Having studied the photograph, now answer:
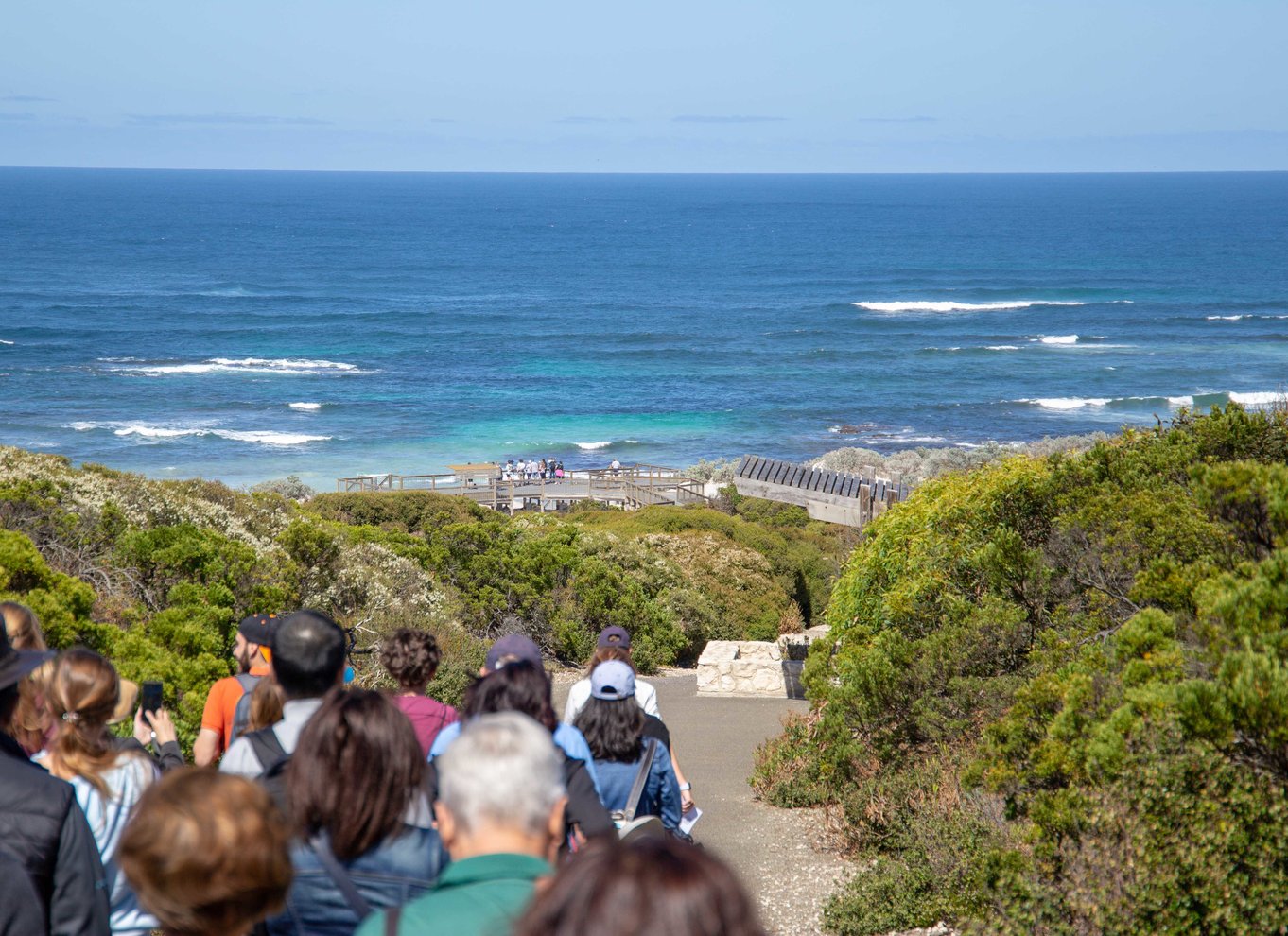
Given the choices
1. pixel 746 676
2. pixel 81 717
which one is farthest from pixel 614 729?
pixel 746 676

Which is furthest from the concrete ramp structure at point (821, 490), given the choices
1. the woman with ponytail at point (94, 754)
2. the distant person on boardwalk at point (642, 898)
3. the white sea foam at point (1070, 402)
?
the white sea foam at point (1070, 402)

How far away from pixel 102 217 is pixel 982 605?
511ft

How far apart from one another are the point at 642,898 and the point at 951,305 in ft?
255

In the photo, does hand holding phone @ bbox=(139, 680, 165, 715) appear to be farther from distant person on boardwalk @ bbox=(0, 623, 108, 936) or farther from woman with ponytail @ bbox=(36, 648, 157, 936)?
distant person on boardwalk @ bbox=(0, 623, 108, 936)

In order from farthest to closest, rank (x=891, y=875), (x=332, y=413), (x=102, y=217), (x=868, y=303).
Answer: (x=102, y=217)
(x=868, y=303)
(x=332, y=413)
(x=891, y=875)

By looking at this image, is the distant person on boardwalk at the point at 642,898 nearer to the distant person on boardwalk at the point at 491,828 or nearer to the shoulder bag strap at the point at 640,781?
the distant person on boardwalk at the point at 491,828

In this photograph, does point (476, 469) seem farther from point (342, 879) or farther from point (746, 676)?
point (342, 879)

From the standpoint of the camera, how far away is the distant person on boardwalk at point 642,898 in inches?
61.4

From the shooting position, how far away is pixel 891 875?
20.7 feet

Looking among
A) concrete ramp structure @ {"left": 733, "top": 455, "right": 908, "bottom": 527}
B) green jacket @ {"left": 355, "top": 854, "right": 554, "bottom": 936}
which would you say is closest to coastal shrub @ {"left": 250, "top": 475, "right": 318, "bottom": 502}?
concrete ramp structure @ {"left": 733, "top": 455, "right": 908, "bottom": 527}

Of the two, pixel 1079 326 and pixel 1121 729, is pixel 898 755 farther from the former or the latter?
pixel 1079 326

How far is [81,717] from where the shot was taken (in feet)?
10.4

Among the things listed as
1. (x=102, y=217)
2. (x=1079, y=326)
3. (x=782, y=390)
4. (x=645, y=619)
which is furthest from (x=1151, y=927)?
(x=102, y=217)

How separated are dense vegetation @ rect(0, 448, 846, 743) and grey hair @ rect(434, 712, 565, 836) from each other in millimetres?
5174
